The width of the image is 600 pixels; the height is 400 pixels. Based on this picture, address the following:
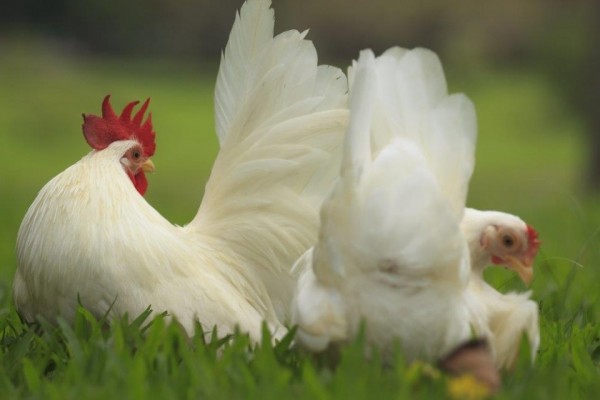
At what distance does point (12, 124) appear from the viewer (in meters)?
20.3

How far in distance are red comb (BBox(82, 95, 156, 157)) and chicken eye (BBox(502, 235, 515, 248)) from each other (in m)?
1.56

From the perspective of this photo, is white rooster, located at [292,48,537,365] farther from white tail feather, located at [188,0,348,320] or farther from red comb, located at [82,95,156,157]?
red comb, located at [82,95,156,157]

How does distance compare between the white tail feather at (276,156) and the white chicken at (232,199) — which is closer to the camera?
the white chicken at (232,199)

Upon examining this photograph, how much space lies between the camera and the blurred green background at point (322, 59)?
13.2 m

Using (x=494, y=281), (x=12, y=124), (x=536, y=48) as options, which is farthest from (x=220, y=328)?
(x=12, y=124)

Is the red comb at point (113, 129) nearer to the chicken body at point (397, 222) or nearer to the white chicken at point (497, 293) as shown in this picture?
the chicken body at point (397, 222)

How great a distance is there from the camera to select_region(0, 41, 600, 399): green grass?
3127 millimetres

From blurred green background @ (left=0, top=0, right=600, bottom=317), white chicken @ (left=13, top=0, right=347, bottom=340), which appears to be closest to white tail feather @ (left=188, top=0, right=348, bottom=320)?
white chicken @ (left=13, top=0, right=347, bottom=340)

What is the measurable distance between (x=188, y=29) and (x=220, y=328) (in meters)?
23.3

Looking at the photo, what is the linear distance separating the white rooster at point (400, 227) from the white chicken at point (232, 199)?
0.60m

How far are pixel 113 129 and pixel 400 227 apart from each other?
62.8 inches

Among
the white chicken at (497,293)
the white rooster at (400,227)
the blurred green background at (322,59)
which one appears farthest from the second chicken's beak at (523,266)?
the blurred green background at (322,59)

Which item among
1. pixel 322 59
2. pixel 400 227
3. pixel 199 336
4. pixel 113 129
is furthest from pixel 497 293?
pixel 322 59

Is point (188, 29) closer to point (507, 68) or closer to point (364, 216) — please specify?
point (507, 68)
